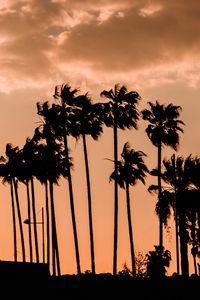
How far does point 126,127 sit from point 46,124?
8561 millimetres

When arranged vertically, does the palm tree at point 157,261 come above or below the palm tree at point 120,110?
below

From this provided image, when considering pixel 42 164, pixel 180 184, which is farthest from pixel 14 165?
pixel 180 184

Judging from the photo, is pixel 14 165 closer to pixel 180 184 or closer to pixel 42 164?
pixel 42 164

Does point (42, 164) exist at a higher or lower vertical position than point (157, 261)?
higher

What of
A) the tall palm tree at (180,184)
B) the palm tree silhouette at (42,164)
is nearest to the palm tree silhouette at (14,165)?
the palm tree silhouette at (42,164)

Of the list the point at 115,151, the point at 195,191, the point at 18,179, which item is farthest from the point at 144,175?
the point at 18,179

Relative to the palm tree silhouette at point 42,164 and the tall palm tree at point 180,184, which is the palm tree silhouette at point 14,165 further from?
the tall palm tree at point 180,184

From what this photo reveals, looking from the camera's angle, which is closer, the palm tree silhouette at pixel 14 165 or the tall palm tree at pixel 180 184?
the tall palm tree at pixel 180 184

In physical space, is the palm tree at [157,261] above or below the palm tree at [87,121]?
below

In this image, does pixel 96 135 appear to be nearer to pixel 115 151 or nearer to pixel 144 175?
pixel 115 151

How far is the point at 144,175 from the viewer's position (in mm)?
75688

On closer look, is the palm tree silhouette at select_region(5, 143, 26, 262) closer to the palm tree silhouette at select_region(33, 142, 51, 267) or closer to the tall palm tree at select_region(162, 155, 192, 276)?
the palm tree silhouette at select_region(33, 142, 51, 267)

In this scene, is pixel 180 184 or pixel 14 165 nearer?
pixel 180 184

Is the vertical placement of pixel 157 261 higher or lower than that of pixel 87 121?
lower
